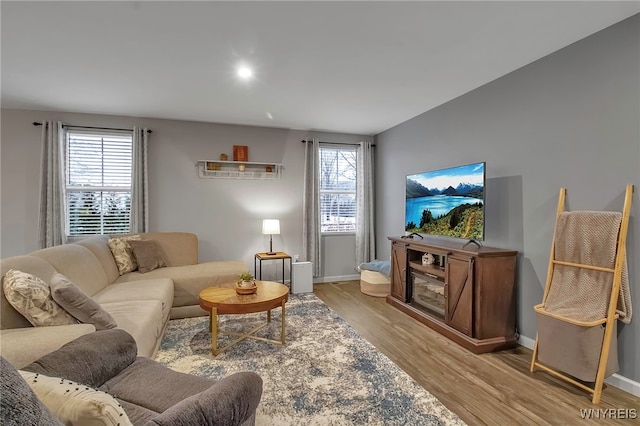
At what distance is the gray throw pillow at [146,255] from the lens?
3838 millimetres

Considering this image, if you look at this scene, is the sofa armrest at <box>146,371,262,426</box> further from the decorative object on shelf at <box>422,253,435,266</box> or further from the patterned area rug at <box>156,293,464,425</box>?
the decorative object on shelf at <box>422,253,435,266</box>

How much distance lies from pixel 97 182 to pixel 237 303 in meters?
3.18

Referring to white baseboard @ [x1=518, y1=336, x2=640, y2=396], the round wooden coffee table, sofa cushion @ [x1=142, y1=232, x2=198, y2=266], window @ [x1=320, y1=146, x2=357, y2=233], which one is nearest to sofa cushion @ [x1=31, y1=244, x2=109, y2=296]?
sofa cushion @ [x1=142, y1=232, x2=198, y2=266]

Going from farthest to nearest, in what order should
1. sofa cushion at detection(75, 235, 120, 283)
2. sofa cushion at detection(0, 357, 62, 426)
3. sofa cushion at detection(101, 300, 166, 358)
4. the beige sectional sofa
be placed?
1. sofa cushion at detection(75, 235, 120, 283)
2. sofa cushion at detection(101, 300, 166, 358)
3. the beige sectional sofa
4. sofa cushion at detection(0, 357, 62, 426)

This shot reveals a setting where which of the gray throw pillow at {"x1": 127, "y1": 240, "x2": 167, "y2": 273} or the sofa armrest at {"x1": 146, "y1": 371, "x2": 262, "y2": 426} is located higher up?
the gray throw pillow at {"x1": 127, "y1": 240, "x2": 167, "y2": 273}

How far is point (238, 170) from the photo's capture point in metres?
4.97

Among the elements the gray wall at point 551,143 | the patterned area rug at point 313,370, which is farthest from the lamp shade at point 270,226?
the gray wall at point 551,143

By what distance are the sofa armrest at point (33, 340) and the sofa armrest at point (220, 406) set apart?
94cm

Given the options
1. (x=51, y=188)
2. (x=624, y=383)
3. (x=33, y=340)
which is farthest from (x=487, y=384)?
(x=51, y=188)

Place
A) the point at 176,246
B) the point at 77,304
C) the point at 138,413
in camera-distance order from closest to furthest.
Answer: the point at 138,413 → the point at 77,304 → the point at 176,246

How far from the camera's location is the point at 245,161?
4.92 metres

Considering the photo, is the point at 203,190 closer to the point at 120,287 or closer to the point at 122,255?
the point at 122,255

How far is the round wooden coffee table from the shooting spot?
2.68 m

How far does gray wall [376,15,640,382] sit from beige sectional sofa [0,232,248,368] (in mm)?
3111
